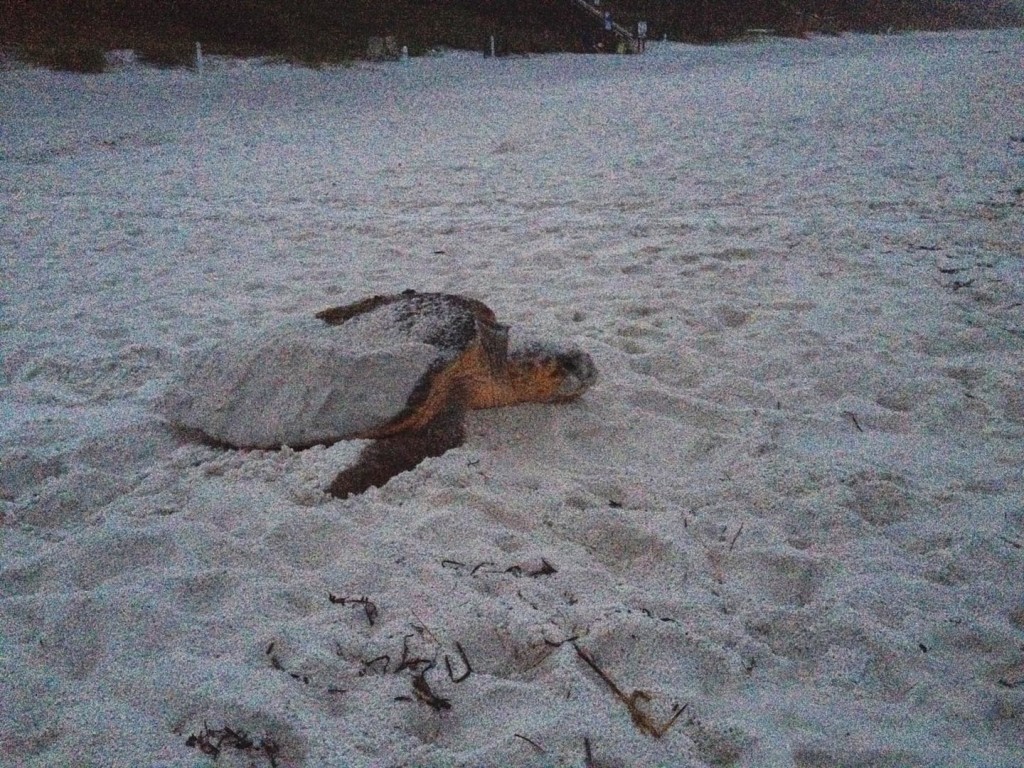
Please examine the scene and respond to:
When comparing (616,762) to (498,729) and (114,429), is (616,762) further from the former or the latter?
(114,429)

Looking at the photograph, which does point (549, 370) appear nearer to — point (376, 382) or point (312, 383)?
point (376, 382)

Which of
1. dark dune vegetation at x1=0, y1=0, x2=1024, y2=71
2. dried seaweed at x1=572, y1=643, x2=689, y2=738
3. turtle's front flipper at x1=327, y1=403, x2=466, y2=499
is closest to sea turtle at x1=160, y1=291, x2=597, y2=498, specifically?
turtle's front flipper at x1=327, y1=403, x2=466, y2=499

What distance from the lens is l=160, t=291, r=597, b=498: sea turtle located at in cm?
231

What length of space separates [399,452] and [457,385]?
1.05 ft

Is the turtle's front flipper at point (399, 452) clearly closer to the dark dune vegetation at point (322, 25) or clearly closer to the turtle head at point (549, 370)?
the turtle head at point (549, 370)

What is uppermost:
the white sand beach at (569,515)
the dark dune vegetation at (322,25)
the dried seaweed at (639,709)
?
the dark dune vegetation at (322,25)

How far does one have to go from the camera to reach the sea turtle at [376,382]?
91.0 inches

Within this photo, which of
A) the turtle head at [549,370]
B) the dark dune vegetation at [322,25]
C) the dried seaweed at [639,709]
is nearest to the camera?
the dried seaweed at [639,709]

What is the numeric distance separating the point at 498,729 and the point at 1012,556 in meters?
1.37

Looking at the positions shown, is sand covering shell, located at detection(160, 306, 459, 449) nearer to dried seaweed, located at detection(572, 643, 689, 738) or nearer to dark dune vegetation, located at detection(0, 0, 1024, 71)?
dried seaweed, located at detection(572, 643, 689, 738)

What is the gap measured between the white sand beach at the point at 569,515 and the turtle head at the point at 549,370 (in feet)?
0.34

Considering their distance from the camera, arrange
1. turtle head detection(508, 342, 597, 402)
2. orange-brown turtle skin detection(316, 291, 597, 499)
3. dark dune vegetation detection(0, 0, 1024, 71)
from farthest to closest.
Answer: dark dune vegetation detection(0, 0, 1024, 71), turtle head detection(508, 342, 597, 402), orange-brown turtle skin detection(316, 291, 597, 499)

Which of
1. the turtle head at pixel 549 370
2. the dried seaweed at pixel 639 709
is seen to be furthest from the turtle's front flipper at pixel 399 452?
the dried seaweed at pixel 639 709

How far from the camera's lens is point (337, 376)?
237 centimetres
